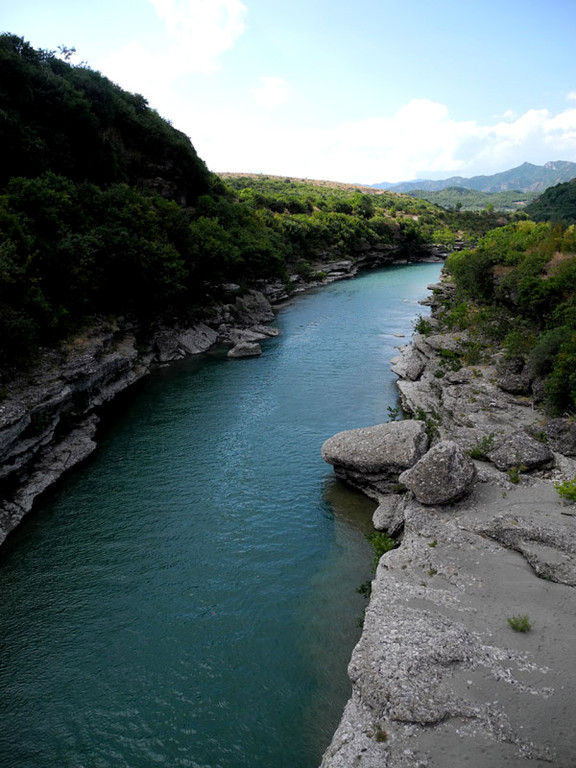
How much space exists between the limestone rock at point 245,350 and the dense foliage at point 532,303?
1554 centimetres

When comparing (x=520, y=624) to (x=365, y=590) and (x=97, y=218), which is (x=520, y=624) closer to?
(x=365, y=590)

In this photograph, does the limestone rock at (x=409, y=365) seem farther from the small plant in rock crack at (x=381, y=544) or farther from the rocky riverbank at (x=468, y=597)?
the small plant in rock crack at (x=381, y=544)

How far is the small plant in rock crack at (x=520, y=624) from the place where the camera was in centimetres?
1156

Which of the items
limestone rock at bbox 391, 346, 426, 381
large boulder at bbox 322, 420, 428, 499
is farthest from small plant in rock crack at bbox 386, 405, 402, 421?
large boulder at bbox 322, 420, 428, 499

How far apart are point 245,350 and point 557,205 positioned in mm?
145171

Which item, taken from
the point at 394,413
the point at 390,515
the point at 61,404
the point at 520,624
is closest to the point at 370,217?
the point at 394,413

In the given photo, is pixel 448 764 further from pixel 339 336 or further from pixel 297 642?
pixel 339 336

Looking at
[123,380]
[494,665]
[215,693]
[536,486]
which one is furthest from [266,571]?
[123,380]

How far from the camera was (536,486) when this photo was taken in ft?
54.7

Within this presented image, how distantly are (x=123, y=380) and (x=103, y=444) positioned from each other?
7424mm

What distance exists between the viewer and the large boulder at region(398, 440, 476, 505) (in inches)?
647

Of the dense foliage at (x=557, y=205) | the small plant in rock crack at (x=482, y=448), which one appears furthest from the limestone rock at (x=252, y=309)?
the dense foliage at (x=557, y=205)

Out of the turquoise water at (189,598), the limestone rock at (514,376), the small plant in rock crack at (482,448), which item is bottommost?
the turquoise water at (189,598)

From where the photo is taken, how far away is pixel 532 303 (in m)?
26.0
